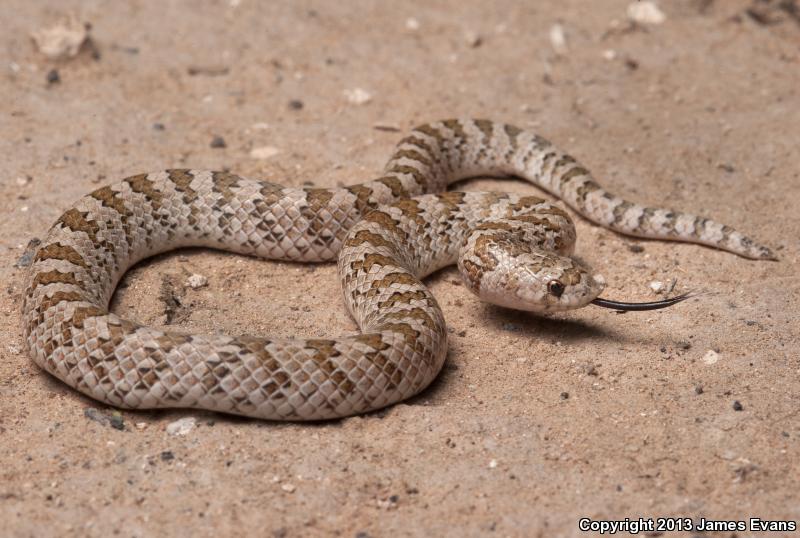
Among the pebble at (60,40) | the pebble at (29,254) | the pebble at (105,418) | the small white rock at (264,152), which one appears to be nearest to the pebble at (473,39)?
the small white rock at (264,152)

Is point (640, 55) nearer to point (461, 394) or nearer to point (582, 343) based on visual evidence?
point (582, 343)

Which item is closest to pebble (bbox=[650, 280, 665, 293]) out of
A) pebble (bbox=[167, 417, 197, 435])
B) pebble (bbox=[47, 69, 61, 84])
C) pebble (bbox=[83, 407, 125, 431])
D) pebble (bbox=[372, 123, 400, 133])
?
pebble (bbox=[372, 123, 400, 133])

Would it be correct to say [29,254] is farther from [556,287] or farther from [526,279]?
[556,287]

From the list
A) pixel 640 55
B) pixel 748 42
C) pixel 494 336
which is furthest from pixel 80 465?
pixel 748 42
